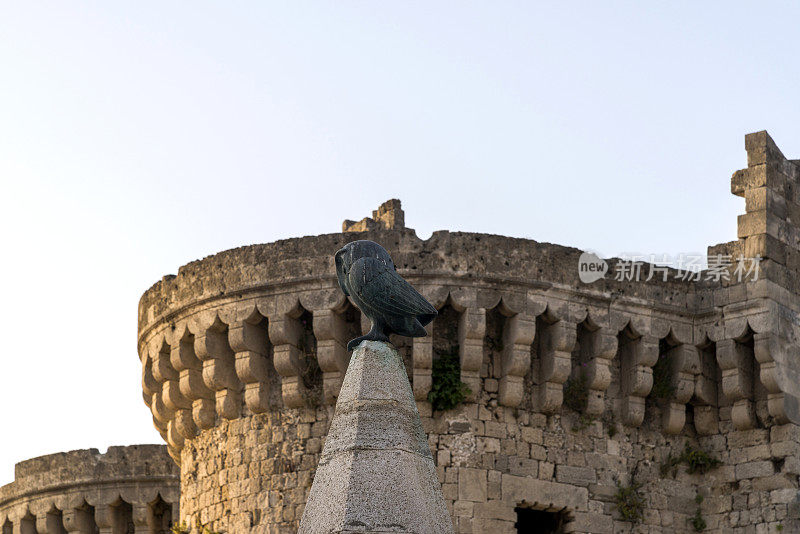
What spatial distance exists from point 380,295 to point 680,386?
823cm

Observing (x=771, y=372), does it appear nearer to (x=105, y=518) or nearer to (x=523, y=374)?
(x=523, y=374)

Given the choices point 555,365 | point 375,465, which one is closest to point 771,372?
point 555,365

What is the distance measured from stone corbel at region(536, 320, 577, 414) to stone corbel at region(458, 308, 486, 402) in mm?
689

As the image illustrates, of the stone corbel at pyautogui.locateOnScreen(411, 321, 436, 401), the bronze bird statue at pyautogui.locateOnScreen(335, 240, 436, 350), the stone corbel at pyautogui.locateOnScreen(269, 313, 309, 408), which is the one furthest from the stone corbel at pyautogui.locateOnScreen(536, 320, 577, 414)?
the bronze bird statue at pyautogui.locateOnScreen(335, 240, 436, 350)

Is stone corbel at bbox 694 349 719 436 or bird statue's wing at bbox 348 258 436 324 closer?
bird statue's wing at bbox 348 258 436 324

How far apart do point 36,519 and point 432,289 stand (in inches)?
410

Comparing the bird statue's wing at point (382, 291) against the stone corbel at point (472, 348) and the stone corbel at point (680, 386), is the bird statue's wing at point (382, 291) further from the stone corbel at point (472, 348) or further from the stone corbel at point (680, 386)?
the stone corbel at point (680, 386)

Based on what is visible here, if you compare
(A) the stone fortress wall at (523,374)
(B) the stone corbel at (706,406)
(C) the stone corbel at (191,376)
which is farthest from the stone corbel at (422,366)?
(B) the stone corbel at (706,406)

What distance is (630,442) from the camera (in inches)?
606

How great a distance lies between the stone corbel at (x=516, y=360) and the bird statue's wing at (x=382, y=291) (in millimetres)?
6869

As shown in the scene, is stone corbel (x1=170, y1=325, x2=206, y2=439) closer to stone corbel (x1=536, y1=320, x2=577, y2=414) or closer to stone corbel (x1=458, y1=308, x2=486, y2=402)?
stone corbel (x1=458, y1=308, x2=486, y2=402)

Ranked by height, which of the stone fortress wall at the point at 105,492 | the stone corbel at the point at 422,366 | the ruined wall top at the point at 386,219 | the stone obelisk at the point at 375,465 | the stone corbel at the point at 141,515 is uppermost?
the ruined wall top at the point at 386,219

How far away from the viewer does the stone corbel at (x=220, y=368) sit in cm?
1532

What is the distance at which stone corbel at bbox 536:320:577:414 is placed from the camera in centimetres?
1486
